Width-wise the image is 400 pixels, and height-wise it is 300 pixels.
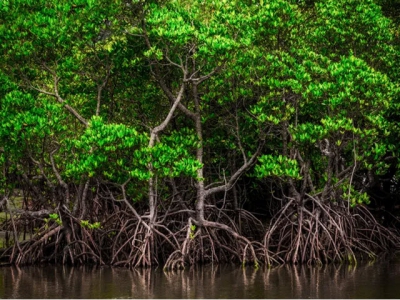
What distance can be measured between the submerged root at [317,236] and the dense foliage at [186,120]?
2.2 inches

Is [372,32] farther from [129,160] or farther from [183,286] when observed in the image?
Result: [183,286]

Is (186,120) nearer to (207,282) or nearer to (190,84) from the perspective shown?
(190,84)

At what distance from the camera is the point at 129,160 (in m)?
20.1

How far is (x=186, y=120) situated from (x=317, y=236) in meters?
5.00

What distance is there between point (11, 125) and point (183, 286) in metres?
5.54

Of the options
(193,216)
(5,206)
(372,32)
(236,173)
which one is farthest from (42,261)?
(372,32)

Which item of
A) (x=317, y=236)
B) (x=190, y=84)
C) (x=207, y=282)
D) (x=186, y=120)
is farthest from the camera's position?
(x=186, y=120)

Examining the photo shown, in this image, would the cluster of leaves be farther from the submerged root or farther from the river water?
the river water

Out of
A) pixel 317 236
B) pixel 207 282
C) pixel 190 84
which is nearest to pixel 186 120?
pixel 190 84

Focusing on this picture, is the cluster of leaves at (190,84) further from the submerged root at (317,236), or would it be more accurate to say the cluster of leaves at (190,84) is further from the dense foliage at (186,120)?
the submerged root at (317,236)

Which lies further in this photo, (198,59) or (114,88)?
(114,88)

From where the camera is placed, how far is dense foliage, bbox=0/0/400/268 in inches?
781

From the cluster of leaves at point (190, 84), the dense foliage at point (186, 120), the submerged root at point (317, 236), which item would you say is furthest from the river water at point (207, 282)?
the cluster of leaves at point (190, 84)

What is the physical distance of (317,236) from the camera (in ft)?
67.1
